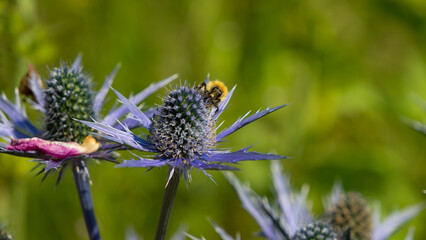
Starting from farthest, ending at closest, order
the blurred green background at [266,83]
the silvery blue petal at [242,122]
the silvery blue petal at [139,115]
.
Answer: the blurred green background at [266,83] < the silvery blue petal at [139,115] < the silvery blue petal at [242,122]

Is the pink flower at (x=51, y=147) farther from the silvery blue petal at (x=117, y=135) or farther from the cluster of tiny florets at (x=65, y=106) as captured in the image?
the cluster of tiny florets at (x=65, y=106)

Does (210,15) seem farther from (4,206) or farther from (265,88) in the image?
(4,206)

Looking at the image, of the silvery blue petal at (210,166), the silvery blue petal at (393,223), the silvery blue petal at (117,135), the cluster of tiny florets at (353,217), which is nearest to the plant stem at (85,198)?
the silvery blue petal at (117,135)

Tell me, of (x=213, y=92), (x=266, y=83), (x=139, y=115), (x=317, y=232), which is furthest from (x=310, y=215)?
(x=266, y=83)

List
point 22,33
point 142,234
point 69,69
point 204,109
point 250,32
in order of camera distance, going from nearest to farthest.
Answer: point 204,109, point 69,69, point 22,33, point 142,234, point 250,32

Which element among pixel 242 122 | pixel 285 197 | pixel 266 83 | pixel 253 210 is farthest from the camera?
pixel 266 83

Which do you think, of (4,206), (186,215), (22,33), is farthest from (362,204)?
(4,206)

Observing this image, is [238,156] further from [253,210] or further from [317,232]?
[253,210]
